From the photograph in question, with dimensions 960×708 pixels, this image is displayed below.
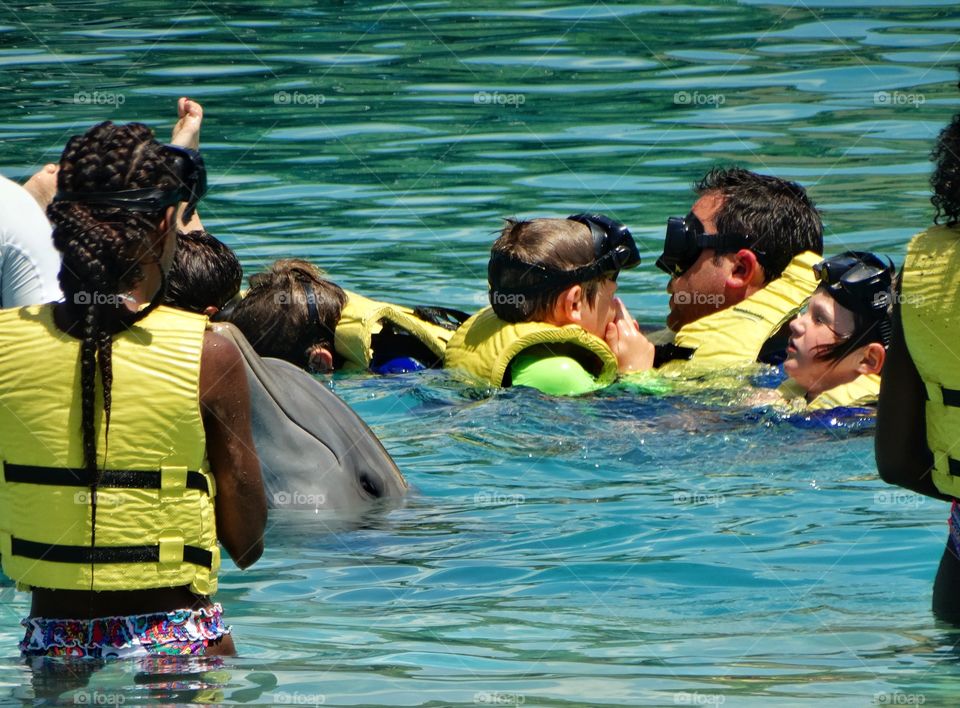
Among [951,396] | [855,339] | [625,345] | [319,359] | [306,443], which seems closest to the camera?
[951,396]

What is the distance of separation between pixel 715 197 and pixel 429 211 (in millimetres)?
3996

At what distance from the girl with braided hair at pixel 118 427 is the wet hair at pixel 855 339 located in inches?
151

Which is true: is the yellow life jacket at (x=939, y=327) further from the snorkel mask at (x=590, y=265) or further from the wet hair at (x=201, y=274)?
the snorkel mask at (x=590, y=265)

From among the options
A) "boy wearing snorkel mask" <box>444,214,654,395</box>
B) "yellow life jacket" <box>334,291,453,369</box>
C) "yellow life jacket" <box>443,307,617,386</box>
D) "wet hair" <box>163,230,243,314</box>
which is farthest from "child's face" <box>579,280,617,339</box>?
"wet hair" <box>163,230,243,314</box>

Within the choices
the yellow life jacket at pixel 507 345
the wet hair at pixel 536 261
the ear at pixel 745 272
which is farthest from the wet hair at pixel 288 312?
the ear at pixel 745 272

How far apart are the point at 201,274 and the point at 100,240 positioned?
273cm

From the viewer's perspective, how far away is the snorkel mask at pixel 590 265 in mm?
7680

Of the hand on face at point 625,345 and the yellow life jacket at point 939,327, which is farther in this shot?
the hand on face at point 625,345

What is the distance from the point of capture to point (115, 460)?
12.0ft

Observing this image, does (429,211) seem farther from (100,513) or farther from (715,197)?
(100,513)

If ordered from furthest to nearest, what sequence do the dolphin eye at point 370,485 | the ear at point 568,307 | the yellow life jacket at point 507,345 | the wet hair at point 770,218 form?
1. the wet hair at point 770,218
2. the ear at point 568,307
3. the yellow life jacket at point 507,345
4. the dolphin eye at point 370,485

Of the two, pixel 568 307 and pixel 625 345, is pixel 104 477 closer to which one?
pixel 568 307

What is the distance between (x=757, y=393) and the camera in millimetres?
7496

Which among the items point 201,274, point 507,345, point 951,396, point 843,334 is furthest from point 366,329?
point 951,396
